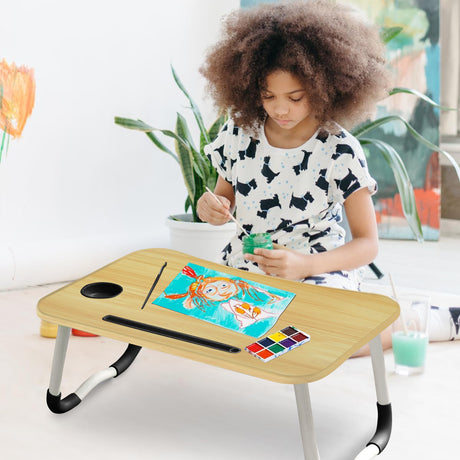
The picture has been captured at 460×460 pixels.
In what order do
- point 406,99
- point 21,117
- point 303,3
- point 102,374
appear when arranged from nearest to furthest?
1. point 102,374
2. point 303,3
3. point 21,117
4. point 406,99

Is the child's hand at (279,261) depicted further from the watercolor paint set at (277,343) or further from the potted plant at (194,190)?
the potted plant at (194,190)

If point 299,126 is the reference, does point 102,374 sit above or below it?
below

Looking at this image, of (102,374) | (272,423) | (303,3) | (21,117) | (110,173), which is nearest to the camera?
(272,423)

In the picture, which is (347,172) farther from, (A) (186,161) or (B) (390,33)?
(B) (390,33)

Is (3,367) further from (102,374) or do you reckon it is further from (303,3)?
(303,3)

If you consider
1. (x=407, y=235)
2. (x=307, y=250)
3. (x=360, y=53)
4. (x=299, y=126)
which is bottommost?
(x=407, y=235)

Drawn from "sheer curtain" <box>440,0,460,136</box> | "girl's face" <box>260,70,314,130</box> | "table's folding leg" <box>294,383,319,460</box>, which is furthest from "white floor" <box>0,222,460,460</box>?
"sheer curtain" <box>440,0,460,136</box>

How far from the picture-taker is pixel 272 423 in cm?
139

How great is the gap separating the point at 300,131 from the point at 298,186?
144 millimetres

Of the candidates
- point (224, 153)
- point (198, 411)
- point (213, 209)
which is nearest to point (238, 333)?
point (198, 411)

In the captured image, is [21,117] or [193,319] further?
[21,117]

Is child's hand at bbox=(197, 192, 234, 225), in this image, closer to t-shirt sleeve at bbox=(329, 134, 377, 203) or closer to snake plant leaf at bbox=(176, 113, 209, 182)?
t-shirt sleeve at bbox=(329, 134, 377, 203)

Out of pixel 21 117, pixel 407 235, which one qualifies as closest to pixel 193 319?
pixel 21 117

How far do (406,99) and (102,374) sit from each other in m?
2.12
